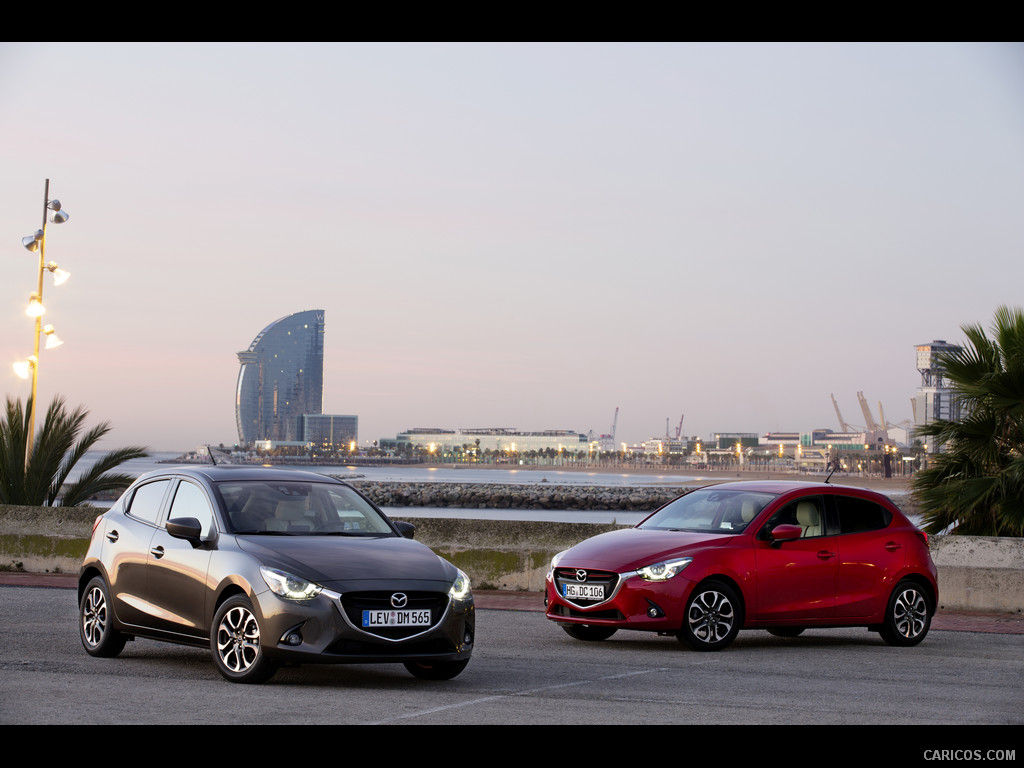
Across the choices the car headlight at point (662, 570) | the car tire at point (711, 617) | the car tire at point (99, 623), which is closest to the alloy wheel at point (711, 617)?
the car tire at point (711, 617)

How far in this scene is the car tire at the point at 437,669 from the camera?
364 inches

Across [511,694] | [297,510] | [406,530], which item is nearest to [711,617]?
[406,530]

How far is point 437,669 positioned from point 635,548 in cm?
322

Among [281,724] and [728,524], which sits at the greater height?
[728,524]

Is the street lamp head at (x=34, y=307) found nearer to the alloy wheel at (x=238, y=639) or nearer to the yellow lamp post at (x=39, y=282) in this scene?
the yellow lamp post at (x=39, y=282)

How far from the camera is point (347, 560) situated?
8984mm

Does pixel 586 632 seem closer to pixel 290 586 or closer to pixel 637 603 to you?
pixel 637 603

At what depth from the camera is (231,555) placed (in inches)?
361

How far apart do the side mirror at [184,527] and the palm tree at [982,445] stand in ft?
36.0

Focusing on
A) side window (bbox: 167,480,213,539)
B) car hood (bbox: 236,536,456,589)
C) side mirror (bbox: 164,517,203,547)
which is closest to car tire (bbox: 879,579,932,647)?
car hood (bbox: 236,536,456,589)
